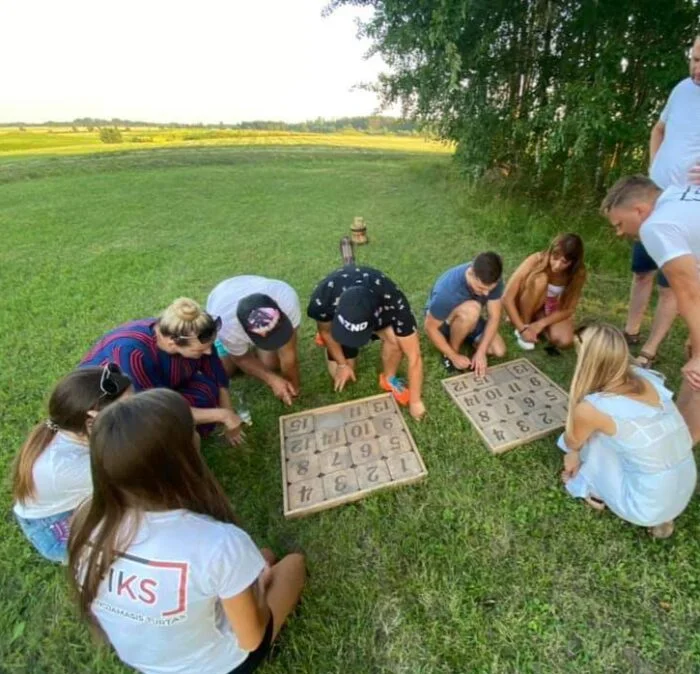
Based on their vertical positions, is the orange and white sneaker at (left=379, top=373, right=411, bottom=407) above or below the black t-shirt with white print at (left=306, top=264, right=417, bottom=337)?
below

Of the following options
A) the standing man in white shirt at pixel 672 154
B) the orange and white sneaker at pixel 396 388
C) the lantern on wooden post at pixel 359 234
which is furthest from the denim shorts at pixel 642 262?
the lantern on wooden post at pixel 359 234

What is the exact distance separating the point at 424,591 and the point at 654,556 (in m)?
1.03

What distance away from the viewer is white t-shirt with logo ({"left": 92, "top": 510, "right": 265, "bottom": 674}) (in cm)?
106

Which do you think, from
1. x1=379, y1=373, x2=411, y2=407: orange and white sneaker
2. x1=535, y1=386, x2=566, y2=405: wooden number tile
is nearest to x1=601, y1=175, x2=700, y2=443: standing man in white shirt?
x1=535, y1=386, x2=566, y2=405: wooden number tile

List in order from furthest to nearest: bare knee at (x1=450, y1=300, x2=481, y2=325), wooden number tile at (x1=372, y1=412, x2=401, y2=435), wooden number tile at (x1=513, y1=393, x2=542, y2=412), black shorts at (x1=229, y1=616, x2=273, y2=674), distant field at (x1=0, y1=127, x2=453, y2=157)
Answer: distant field at (x1=0, y1=127, x2=453, y2=157) → bare knee at (x1=450, y1=300, x2=481, y2=325) → wooden number tile at (x1=513, y1=393, x2=542, y2=412) → wooden number tile at (x1=372, y1=412, x2=401, y2=435) → black shorts at (x1=229, y1=616, x2=273, y2=674)

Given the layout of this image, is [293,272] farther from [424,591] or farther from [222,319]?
[424,591]

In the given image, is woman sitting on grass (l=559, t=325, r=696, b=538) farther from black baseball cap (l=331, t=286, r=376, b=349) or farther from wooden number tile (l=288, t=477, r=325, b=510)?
wooden number tile (l=288, t=477, r=325, b=510)

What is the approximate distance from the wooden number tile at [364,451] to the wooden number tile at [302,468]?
22cm

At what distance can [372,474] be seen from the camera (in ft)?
7.28

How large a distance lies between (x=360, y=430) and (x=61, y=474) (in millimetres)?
1535

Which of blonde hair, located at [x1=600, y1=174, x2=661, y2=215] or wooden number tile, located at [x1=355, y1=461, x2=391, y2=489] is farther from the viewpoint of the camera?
wooden number tile, located at [x1=355, y1=461, x2=391, y2=489]

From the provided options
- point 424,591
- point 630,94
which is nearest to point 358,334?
point 424,591

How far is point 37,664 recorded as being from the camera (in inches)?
62.9

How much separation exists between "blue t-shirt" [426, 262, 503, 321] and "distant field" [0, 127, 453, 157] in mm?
16839
